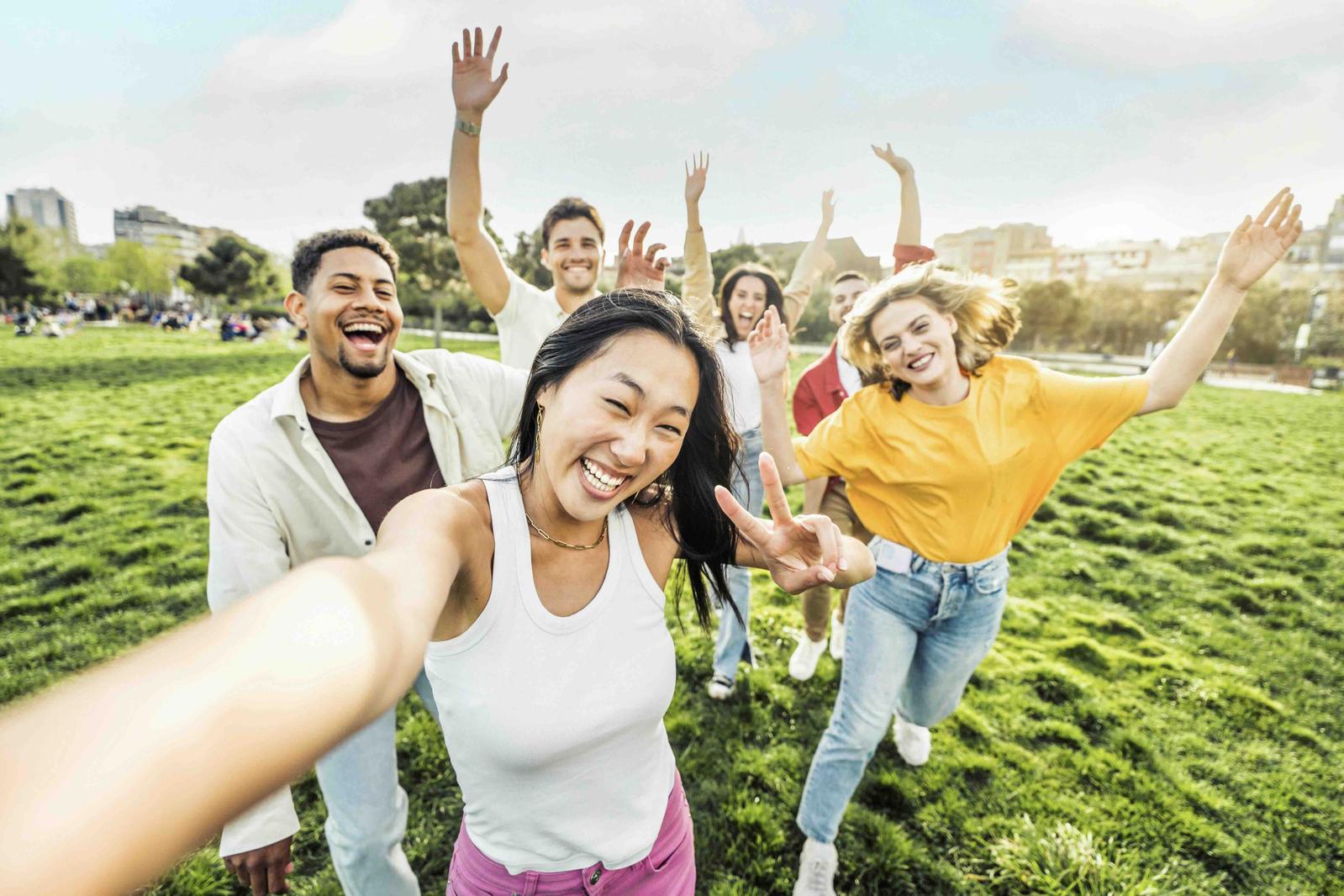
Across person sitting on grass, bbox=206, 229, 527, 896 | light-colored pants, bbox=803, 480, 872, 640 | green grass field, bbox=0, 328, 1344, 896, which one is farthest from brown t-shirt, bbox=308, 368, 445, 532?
light-colored pants, bbox=803, 480, 872, 640

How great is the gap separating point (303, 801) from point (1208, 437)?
53.6 feet

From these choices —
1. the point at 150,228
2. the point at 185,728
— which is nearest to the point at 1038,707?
the point at 185,728

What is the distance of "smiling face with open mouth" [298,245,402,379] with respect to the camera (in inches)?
94.4

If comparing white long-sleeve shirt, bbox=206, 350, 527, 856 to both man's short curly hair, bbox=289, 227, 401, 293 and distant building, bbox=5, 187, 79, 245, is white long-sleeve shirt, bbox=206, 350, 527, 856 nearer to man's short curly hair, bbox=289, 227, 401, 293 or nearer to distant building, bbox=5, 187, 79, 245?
man's short curly hair, bbox=289, 227, 401, 293

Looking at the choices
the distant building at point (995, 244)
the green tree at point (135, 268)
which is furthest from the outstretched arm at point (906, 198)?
the distant building at point (995, 244)

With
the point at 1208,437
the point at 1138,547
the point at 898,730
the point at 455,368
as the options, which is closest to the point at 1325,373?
the point at 1208,437

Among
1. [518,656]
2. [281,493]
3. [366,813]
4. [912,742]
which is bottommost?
[912,742]

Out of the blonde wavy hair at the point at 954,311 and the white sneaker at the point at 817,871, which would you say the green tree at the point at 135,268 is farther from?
the white sneaker at the point at 817,871

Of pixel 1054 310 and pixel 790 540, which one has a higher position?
pixel 1054 310

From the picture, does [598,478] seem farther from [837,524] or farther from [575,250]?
[837,524]

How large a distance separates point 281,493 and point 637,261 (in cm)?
229

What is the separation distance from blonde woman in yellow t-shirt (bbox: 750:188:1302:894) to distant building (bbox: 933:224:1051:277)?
95084 mm

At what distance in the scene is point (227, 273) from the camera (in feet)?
156

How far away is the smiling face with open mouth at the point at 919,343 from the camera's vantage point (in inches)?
99.7
